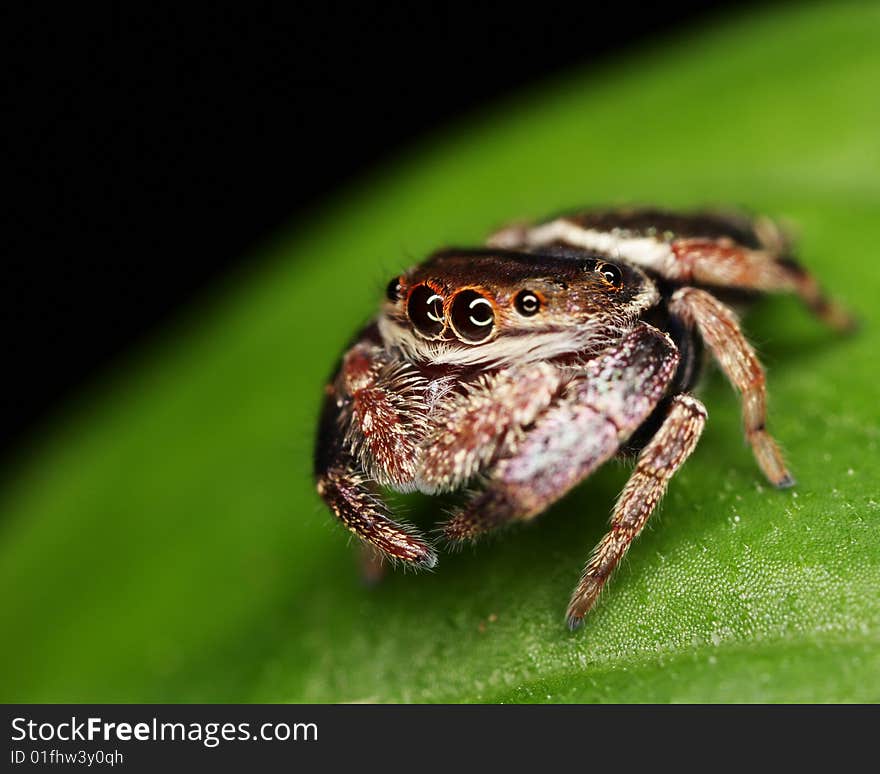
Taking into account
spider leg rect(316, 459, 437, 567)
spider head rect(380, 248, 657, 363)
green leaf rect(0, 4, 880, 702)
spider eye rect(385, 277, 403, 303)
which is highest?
spider eye rect(385, 277, 403, 303)

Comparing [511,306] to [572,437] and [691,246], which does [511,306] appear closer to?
[572,437]

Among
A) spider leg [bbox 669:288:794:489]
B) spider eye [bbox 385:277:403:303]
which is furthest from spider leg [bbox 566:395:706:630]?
spider eye [bbox 385:277:403:303]

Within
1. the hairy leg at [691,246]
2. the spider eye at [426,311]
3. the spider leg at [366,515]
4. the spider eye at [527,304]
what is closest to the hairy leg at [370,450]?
the spider leg at [366,515]

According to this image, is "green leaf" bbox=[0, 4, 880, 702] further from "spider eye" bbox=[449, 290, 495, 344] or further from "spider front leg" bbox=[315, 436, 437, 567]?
"spider eye" bbox=[449, 290, 495, 344]

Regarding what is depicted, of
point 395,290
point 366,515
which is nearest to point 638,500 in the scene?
point 366,515
